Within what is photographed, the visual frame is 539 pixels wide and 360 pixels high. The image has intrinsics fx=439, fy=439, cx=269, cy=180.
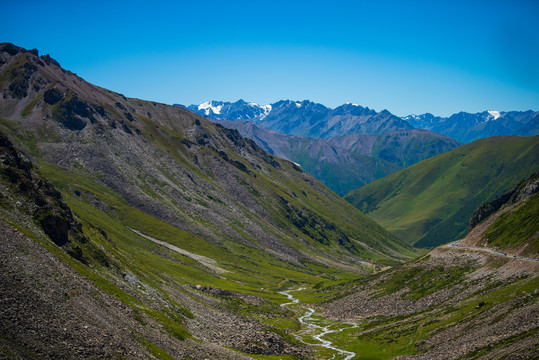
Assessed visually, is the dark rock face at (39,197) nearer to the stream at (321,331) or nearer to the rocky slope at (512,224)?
the stream at (321,331)

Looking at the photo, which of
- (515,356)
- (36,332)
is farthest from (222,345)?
(515,356)

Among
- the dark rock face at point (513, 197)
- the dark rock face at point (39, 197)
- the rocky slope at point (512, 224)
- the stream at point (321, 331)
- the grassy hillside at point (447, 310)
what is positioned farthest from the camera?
the dark rock face at point (513, 197)

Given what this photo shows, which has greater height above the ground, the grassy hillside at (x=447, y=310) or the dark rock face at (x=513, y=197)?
the dark rock face at (x=513, y=197)

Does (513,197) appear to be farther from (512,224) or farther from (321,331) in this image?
(321,331)

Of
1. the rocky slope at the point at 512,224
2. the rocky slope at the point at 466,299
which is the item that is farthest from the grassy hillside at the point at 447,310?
the rocky slope at the point at 512,224

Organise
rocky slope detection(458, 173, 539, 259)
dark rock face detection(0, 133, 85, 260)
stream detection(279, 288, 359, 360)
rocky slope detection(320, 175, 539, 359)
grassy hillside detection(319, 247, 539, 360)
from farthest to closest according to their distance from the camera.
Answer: rocky slope detection(458, 173, 539, 259), stream detection(279, 288, 359, 360), dark rock face detection(0, 133, 85, 260), rocky slope detection(320, 175, 539, 359), grassy hillside detection(319, 247, 539, 360)

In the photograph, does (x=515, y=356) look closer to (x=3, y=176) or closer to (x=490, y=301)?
(x=490, y=301)

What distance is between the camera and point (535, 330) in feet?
217

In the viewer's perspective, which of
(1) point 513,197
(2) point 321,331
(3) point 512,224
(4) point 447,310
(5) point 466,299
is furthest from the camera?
(1) point 513,197

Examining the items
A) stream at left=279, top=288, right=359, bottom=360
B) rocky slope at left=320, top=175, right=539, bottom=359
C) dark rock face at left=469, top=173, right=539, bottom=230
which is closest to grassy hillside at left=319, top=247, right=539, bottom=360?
rocky slope at left=320, top=175, right=539, bottom=359

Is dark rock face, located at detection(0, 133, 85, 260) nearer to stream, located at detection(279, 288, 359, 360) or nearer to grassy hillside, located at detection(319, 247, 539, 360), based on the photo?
stream, located at detection(279, 288, 359, 360)

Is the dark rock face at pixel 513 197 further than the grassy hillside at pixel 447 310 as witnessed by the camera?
Yes

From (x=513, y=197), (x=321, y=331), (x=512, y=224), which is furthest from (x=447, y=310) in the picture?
(x=513, y=197)

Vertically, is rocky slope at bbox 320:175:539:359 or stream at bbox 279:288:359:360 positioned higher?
rocky slope at bbox 320:175:539:359
